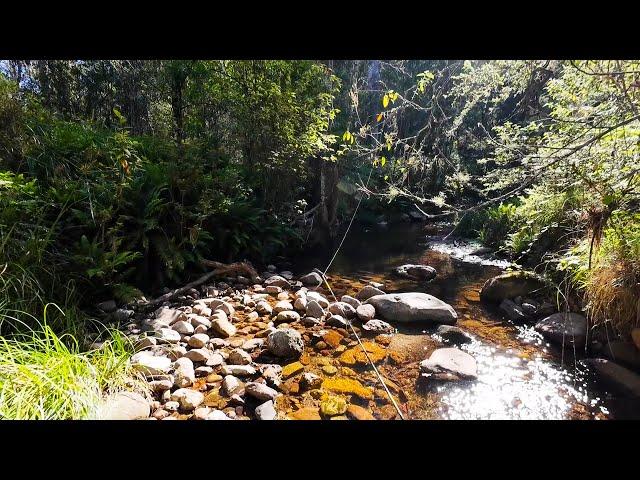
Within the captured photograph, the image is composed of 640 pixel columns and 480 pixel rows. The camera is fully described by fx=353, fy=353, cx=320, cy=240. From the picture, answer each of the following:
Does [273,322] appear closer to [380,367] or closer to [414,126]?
[380,367]

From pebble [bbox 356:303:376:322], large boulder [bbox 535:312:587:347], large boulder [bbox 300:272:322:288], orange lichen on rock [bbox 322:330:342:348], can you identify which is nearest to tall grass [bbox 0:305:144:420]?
orange lichen on rock [bbox 322:330:342:348]

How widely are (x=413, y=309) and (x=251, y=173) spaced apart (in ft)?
15.9

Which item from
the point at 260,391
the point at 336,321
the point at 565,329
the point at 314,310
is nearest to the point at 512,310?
the point at 565,329

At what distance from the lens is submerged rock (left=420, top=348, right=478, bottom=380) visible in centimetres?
376

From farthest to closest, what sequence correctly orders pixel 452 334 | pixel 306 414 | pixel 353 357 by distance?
pixel 452 334, pixel 353 357, pixel 306 414

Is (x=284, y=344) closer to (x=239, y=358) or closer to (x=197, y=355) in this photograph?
(x=239, y=358)

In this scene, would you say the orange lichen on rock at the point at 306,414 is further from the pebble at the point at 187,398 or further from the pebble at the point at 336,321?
the pebble at the point at 336,321

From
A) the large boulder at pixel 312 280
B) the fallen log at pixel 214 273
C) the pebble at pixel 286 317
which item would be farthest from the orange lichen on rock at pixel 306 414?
the large boulder at pixel 312 280

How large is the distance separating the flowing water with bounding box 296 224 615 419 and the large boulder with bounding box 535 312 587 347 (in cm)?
14

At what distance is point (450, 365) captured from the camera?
385 cm

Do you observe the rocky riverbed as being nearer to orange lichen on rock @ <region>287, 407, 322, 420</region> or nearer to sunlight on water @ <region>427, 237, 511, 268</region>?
orange lichen on rock @ <region>287, 407, 322, 420</region>

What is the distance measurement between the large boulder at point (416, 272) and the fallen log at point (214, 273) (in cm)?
309

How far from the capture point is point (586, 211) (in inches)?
140
